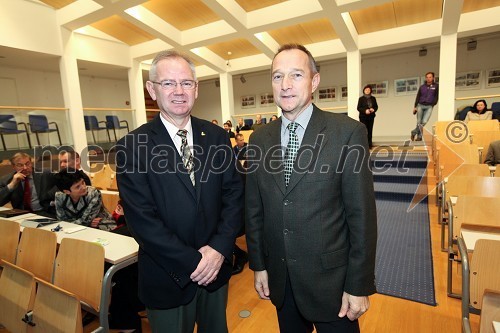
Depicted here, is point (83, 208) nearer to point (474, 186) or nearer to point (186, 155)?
point (186, 155)

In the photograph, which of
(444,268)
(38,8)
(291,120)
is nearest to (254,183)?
(291,120)

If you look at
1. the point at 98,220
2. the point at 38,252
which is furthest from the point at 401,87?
Result: the point at 38,252

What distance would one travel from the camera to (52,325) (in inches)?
66.9

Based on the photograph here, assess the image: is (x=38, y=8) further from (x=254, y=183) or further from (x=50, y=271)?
(x=254, y=183)

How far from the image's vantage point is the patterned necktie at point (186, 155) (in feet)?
4.40

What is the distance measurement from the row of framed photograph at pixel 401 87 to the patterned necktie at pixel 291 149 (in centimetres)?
1073

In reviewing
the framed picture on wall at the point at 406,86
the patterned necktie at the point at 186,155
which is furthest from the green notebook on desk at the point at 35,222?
the framed picture on wall at the point at 406,86

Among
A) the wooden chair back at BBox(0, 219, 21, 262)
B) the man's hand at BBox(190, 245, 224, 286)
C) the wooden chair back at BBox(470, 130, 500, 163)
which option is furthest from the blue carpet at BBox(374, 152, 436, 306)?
the wooden chair back at BBox(0, 219, 21, 262)

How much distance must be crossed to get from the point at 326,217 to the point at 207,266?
0.58m

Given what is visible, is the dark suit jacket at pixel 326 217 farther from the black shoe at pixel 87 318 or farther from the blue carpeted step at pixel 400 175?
the blue carpeted step at pixel 400 175

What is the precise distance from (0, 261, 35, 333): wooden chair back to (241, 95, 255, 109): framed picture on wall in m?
12.3

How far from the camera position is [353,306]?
110 centimetres

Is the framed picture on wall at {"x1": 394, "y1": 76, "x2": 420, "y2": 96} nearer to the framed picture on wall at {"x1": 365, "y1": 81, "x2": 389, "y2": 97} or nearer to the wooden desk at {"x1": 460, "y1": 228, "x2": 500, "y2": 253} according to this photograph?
the framed picture on wall at {"x1": 365, "y1": 81, "x2": 389, "y2": 97}

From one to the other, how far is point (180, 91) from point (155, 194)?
48cm
